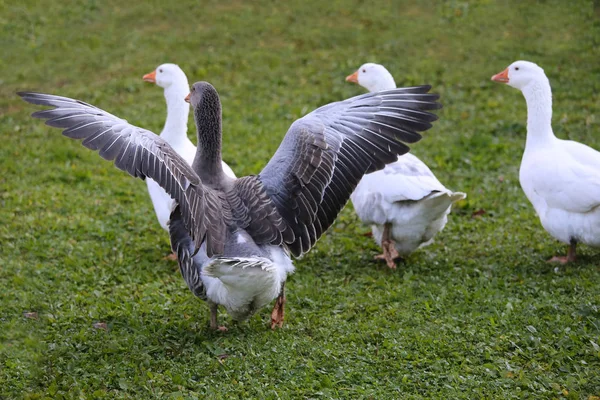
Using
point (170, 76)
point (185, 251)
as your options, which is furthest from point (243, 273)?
point (170, 76)

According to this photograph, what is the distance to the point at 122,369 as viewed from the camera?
5.17 metres

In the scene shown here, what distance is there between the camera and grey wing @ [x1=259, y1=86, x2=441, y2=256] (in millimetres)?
5617

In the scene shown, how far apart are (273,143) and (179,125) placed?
2.47m

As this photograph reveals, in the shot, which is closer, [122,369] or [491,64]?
[122,369]

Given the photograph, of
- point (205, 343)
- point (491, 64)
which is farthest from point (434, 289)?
point (491, 64)

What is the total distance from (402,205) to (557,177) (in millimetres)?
1429

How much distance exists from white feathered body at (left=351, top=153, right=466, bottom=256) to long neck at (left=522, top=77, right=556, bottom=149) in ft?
3.66

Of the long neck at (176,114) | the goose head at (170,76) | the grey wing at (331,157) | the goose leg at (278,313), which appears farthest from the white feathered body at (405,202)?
the goose head at (170,76)

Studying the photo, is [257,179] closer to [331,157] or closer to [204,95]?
[331,157]

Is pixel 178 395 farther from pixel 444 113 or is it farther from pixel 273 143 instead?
pixel 444 113

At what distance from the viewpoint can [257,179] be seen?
5.77m

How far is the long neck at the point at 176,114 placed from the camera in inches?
308

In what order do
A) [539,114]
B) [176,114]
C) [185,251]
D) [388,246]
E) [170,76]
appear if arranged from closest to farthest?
1. [185,251]
2. [388,246]
3. [539,114]
4. [176,114]
5. [170,76]

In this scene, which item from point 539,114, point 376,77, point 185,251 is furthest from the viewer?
point 376,77
